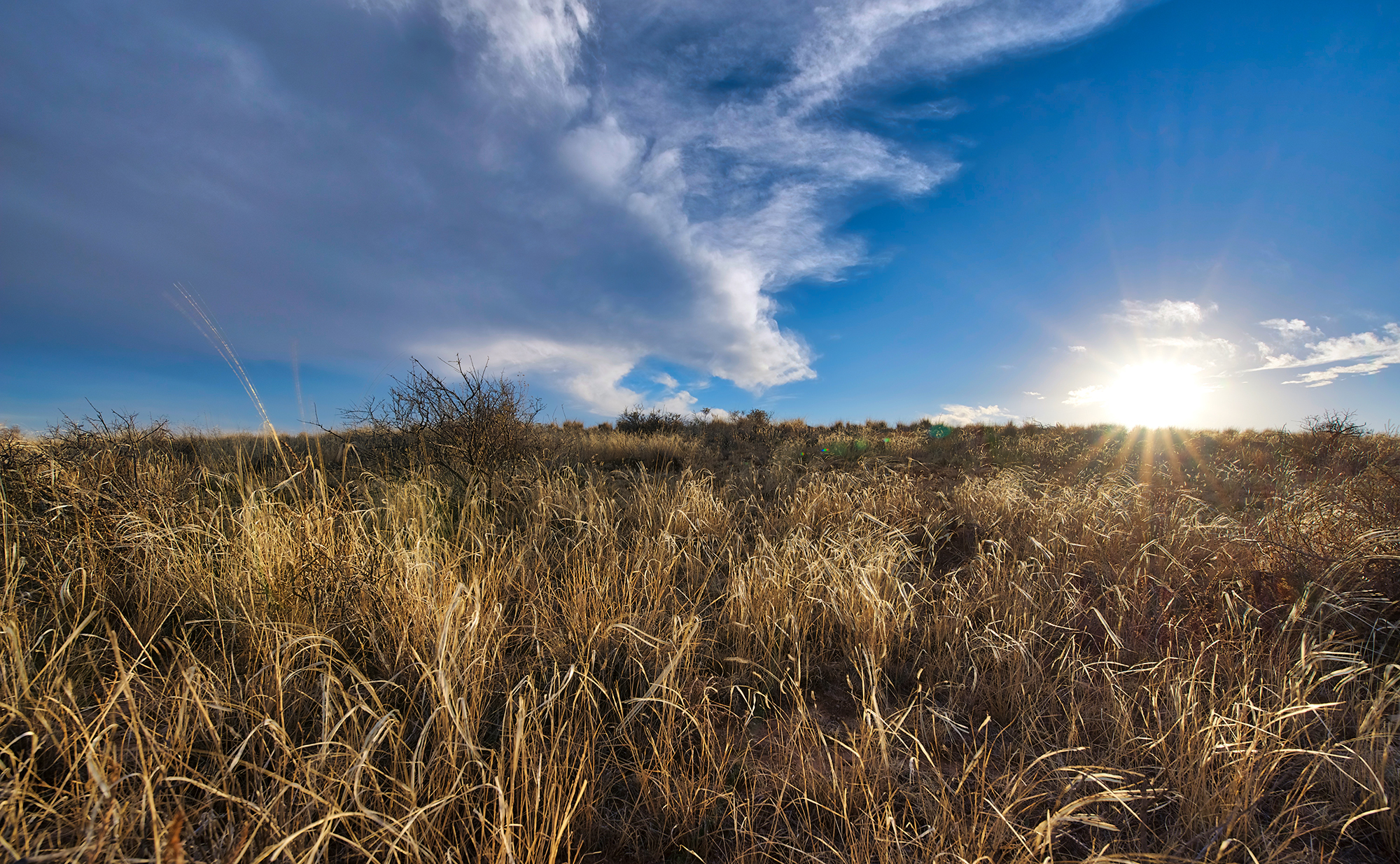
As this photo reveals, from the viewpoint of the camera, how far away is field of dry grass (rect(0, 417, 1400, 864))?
1443 mm

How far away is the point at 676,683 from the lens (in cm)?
220

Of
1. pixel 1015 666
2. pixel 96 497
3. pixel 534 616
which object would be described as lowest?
pixel 1015 666

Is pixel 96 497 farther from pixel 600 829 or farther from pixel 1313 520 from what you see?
pixel 1313 520

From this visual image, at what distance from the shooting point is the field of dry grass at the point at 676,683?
4.74ft

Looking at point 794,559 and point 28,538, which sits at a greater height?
point 28,538

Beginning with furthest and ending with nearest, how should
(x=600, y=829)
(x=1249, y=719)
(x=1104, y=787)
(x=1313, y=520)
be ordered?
(x=1313, y=520), (x=1249, y=719), (x=600, y=829), (x=1104, y=787)

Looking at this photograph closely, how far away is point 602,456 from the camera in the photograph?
9164mm

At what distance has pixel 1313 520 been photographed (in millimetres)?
3586

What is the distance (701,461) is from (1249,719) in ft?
23.4

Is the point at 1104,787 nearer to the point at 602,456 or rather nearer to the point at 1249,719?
the point at 1249,719

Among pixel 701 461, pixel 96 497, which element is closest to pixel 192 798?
pixel 96 497

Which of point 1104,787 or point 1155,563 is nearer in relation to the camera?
point 1104,787

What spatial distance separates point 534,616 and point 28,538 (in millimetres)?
3055

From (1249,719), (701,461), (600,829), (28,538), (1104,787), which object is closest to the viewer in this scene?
(1104,787)
